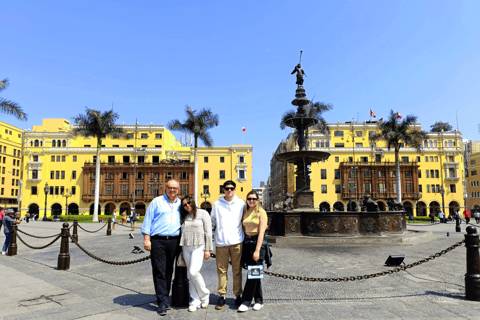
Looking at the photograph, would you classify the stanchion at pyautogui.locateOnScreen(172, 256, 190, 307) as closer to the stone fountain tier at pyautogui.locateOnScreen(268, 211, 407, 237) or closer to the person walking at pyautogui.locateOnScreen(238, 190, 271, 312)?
the person walking at pyautogui.locateOnScreen(238, 190, 271, 312)

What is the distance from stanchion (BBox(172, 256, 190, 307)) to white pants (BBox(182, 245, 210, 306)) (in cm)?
13

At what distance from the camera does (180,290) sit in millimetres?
4828

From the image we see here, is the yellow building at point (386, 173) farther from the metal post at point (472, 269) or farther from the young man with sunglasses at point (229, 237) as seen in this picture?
the young man with sunglasses at point (229, 237)

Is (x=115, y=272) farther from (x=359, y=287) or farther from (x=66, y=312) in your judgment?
(x=359, y=287)

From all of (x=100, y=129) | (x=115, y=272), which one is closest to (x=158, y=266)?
(x=115, y=272)

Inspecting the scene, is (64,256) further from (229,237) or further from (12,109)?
(12,109)

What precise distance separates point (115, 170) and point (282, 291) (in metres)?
54.9

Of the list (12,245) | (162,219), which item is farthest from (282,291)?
(12,245)

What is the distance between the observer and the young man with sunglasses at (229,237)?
4.74m

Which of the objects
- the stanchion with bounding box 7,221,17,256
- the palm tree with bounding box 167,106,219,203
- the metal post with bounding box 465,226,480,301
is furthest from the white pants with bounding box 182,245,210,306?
the palm tree with bounding box 167,106,219,203

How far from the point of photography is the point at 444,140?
189 feet

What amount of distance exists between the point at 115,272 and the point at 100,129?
34800 millimetres

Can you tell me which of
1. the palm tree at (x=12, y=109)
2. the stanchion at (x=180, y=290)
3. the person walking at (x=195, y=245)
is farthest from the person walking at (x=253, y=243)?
the palm tree at (x=12, y=109)

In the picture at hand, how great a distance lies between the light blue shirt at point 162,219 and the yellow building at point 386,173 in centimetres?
5156
